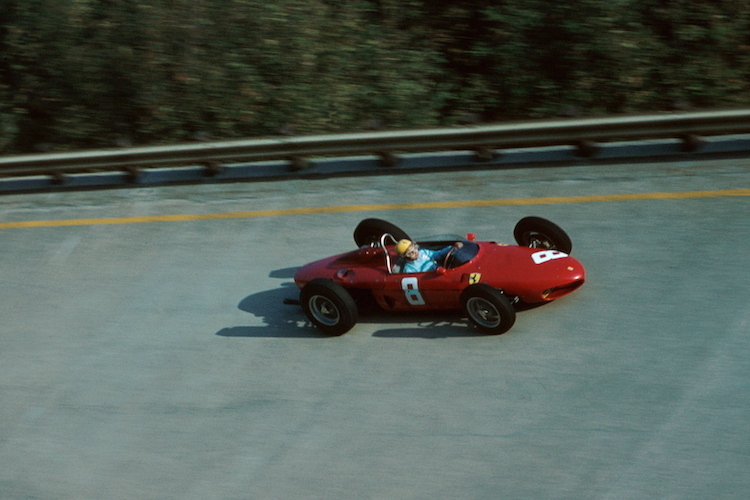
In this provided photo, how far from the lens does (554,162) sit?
1097 centimetres

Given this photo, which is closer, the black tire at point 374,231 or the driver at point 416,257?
the driver at point 416,257

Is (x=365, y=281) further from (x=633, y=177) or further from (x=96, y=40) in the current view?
(x=96, y=40)

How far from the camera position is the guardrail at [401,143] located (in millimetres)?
10469

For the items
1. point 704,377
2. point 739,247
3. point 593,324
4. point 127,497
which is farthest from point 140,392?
point 739,247

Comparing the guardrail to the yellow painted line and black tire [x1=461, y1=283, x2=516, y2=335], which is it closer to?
the yellow painted line

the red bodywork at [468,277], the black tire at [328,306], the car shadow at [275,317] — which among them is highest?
the red bodywork at [468,277]

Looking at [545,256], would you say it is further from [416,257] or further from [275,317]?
[275,317]

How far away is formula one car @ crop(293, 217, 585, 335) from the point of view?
8.14 m

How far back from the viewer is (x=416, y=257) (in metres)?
8.56

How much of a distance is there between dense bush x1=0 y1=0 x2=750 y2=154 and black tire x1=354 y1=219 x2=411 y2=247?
507 centimetres

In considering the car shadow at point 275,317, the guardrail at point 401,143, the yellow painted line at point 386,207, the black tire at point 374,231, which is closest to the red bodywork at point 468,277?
the black tire at point 374,231

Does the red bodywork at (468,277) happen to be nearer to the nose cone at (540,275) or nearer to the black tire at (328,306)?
the nose cone at (540,275)

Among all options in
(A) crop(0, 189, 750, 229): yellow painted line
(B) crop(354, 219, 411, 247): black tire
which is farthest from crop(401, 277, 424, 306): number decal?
(A) crop(0, 189, 750, 229): yellow painted line

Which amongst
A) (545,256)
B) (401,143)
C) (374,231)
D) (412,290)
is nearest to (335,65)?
(401,143)
